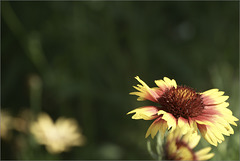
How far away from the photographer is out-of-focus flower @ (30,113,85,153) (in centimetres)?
130

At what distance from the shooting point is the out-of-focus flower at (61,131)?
1.30 meters

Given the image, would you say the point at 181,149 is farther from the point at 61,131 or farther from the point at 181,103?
the point at 61,131

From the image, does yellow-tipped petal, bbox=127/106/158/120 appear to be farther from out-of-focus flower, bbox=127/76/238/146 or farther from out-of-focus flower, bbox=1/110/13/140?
out-of-focus flower, bbox=1/110/13/140

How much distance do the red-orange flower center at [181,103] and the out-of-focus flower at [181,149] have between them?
0.03m

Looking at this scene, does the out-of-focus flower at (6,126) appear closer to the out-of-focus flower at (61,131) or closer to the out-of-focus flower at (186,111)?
the out-of-focus flower at (61,131)

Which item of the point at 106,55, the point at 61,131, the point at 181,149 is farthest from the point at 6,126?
the point at 181,149

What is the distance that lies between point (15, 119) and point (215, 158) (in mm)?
943

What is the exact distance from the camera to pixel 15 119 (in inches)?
53.8

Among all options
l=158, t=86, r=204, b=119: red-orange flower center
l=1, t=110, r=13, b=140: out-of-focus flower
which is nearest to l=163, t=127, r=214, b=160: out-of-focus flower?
l=158, t=86, r=204, b=119: red-orange flower center

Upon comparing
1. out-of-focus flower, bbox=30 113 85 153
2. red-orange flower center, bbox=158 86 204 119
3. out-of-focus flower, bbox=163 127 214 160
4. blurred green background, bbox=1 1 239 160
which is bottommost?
out-of-focus flower, bbox=163 127 214 160

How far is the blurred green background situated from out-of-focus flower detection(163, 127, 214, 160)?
0.70m

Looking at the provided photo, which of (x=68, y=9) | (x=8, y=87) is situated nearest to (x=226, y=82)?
(x=68, y=9)

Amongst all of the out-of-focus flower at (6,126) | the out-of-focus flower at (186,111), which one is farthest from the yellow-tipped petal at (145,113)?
the out-of-focus flower at (6,126)

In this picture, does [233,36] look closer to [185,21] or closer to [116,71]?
[185,21]
